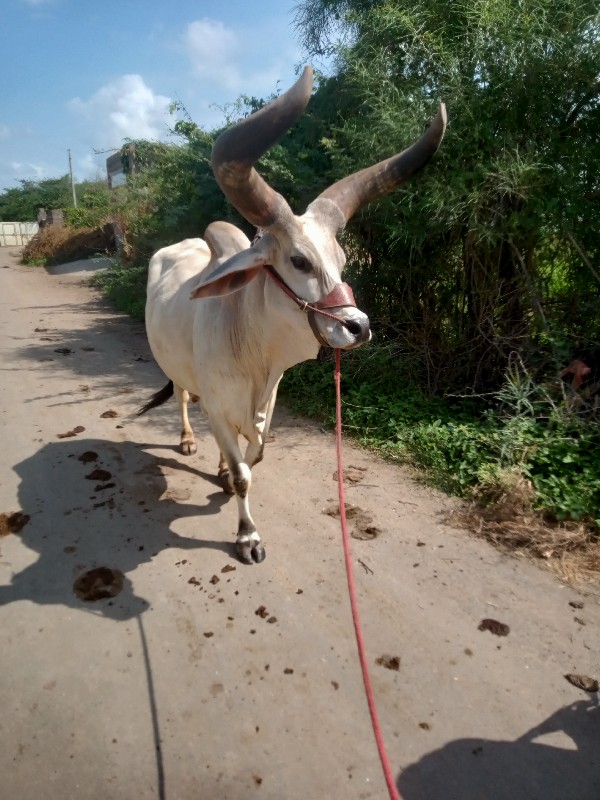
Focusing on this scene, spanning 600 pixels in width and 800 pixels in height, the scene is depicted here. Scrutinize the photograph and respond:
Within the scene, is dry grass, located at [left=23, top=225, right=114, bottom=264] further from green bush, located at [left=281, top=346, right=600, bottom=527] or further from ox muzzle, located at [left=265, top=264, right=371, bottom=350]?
ox muzzle, located at [left=265, top=264, right=371, bottom=350]

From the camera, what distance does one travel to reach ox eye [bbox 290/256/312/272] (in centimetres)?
228

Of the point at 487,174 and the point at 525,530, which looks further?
the point at 487,174

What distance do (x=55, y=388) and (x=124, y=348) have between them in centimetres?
189

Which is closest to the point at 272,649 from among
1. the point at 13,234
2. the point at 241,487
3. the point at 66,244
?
the point at 241,487

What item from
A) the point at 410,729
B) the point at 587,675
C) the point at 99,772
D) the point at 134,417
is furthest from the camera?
the point at 134,417

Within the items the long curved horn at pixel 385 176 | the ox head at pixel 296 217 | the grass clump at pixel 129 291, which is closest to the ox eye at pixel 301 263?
the ox head at pixel 296 217

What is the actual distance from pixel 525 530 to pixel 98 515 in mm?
2584

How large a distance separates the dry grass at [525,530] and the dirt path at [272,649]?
118mm

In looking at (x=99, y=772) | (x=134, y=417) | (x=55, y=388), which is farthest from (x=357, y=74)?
(x=99, y=772)

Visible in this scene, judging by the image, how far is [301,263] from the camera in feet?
7.52

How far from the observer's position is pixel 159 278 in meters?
4.17

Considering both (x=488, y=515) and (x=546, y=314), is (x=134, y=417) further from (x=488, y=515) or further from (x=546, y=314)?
(x=546, y=314)

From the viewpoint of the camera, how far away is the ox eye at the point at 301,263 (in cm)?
228

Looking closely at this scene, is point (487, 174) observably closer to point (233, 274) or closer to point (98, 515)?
point (233, 274)
